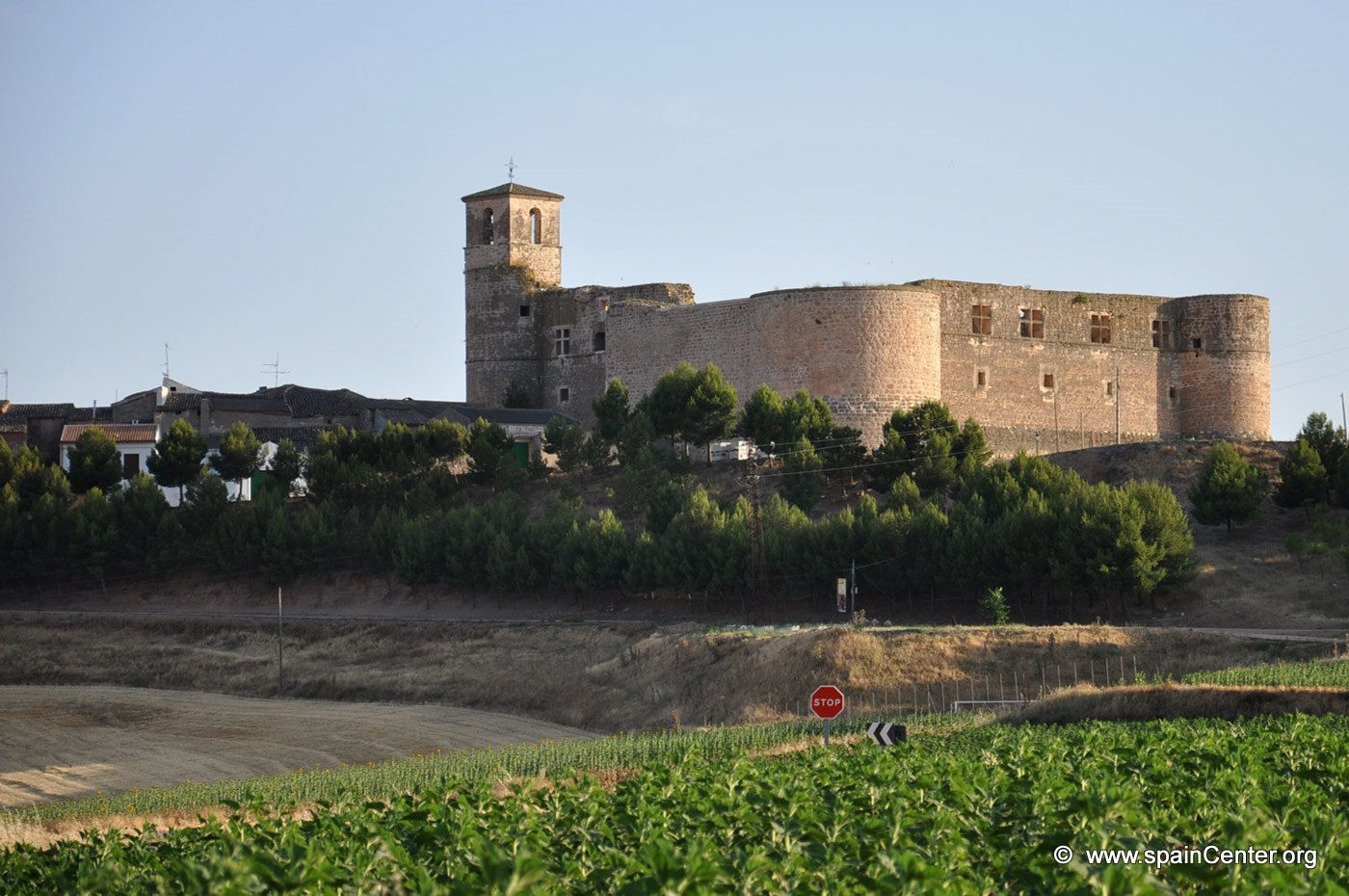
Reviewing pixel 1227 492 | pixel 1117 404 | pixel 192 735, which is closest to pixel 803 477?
pixel 1227 492

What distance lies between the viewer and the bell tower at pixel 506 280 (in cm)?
6188

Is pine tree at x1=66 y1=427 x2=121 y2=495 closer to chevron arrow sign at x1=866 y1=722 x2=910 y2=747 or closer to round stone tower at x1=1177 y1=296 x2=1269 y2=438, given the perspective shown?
round stone tower at x1=1177 y1=296 x2=1269 y2=438

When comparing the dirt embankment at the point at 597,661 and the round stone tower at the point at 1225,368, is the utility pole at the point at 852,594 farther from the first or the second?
the round stone tower at the point at 1225,368

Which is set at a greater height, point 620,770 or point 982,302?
point 982,302

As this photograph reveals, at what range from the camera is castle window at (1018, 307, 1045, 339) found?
56781 mm

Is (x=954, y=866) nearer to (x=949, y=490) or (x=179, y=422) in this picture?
(x=949, y=490)

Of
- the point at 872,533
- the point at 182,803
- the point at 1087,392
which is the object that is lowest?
the point at 182,803

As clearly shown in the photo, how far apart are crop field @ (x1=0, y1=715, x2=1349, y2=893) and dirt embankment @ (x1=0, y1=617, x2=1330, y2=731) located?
12934 mm

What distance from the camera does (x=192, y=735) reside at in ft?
110

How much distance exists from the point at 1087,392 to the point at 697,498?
1697 centimetres

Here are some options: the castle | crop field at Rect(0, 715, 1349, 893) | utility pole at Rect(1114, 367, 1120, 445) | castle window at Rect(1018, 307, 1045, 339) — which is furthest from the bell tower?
crop field at Rect(0, 715, 1349, 893)

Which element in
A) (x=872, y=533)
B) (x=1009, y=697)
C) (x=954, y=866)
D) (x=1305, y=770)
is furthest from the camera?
(x=872, y=533)

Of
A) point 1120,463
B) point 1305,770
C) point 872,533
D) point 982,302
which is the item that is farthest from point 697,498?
point 1305,770

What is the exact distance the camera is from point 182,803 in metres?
23.7
